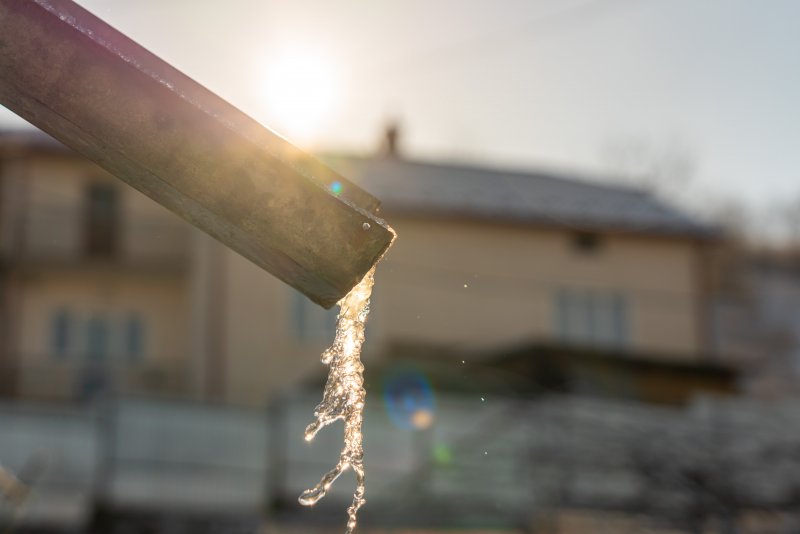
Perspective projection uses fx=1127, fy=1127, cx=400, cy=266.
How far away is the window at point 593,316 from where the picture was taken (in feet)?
87.2

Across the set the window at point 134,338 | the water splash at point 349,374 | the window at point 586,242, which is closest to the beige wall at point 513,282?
the window at point 586,242

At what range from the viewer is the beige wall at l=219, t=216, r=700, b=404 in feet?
80.5

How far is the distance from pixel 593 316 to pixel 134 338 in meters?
11.4

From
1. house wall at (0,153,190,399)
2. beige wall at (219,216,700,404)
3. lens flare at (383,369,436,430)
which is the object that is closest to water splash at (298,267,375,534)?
lens flare at (383,369,436,430)

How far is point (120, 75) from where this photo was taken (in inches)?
88.3

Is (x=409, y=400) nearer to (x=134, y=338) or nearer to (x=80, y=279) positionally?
(x=134, y=338)

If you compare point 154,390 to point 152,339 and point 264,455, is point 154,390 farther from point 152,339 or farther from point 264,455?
point 264,455

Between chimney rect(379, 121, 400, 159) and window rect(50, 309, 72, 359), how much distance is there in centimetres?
964

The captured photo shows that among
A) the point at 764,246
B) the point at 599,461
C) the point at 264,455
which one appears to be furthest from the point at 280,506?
the point at 764,246

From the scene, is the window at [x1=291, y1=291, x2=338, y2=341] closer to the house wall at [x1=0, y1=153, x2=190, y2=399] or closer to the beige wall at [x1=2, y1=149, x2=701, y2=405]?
the beige wall at [x1=2, y1=149, x2=701, y2=405]

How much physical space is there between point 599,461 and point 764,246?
169 feet

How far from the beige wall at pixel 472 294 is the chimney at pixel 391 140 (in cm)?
562

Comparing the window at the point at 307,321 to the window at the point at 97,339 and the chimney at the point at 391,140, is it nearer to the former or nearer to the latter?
the window at the point at 97,339

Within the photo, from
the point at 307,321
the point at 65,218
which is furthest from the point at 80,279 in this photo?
the point at 307,321
